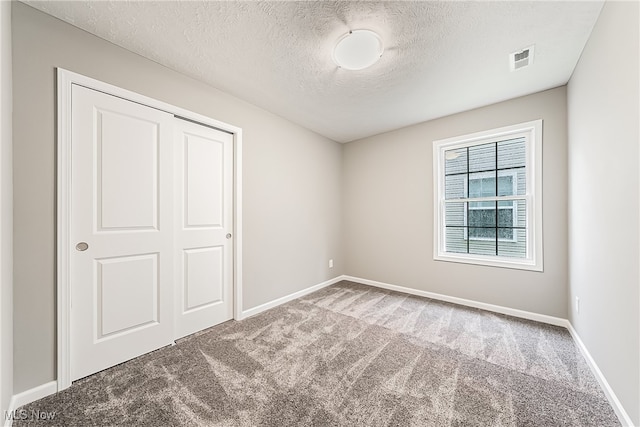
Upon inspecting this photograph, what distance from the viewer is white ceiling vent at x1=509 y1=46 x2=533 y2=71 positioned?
1948mm

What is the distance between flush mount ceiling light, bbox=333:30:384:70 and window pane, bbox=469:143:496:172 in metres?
2.07

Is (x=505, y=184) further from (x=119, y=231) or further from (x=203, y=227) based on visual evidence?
(x=119, y=231)

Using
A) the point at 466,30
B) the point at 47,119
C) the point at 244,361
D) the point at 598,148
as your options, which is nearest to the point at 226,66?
the point at 47,119

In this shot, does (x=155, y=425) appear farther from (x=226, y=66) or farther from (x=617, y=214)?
(x=617, y=214)

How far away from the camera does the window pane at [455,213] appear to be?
3.27 m

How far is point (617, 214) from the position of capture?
4.65 feet

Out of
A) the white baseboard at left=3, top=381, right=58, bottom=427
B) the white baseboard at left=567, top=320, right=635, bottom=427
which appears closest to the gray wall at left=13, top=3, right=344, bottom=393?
the white baseboard at left=3, top=381, right=58, bottom=427

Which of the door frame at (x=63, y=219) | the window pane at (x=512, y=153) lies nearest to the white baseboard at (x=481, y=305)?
the window pane at (x=512, y=153)

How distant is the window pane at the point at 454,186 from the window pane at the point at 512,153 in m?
0.44

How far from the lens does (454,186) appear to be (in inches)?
130

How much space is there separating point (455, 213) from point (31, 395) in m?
4.25

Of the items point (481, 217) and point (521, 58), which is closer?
point (521, 58)

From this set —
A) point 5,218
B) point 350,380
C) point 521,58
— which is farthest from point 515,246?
point 5,218

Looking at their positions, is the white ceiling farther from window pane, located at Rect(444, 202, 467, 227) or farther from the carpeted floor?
the carpeted floor
